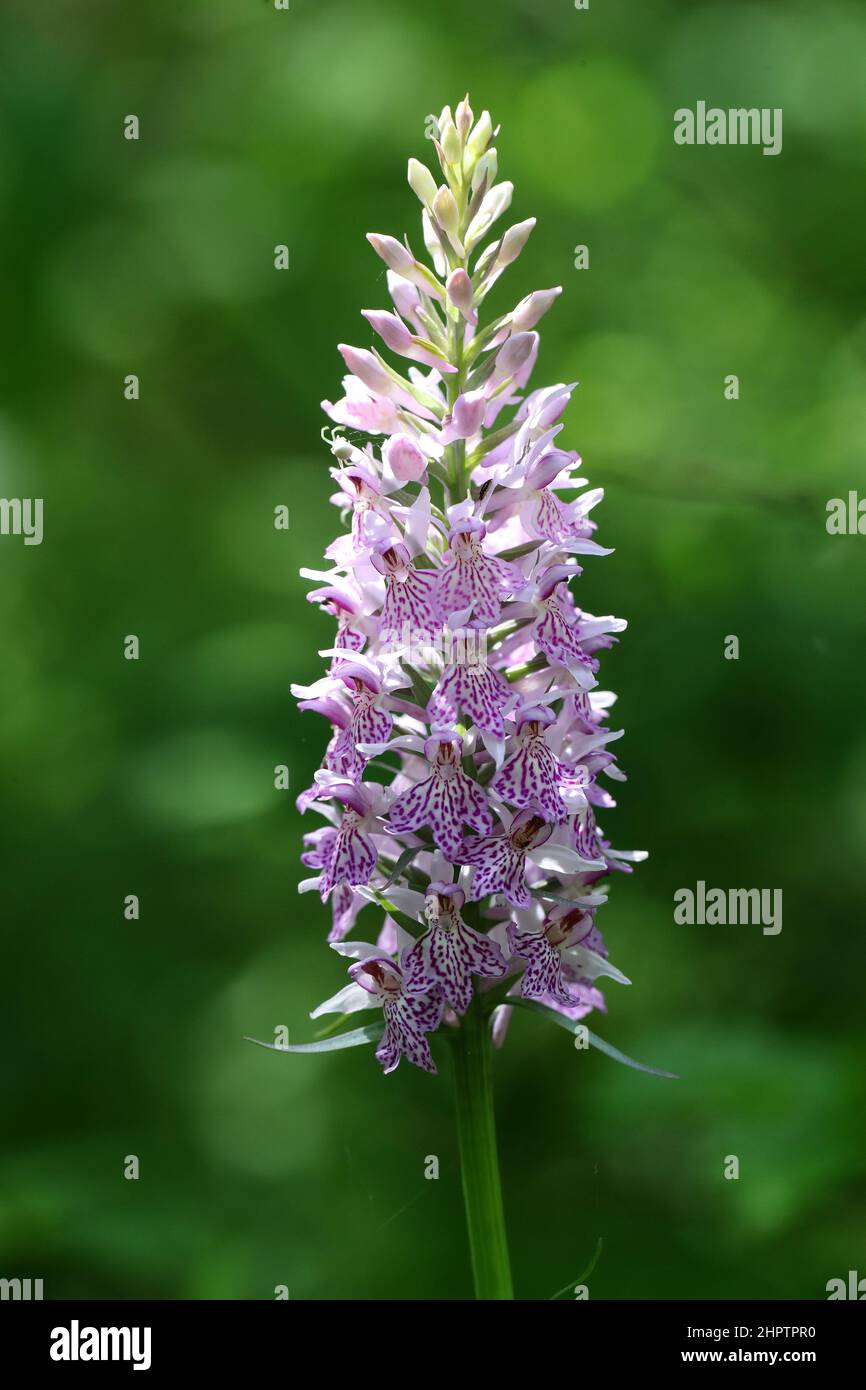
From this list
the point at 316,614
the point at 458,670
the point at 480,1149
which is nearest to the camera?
the point at 458,670

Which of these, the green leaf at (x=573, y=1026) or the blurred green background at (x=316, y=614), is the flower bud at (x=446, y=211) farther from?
the blurred green background at (x=316, y=614)

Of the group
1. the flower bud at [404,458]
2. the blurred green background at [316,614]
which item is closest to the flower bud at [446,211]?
the flower bud at [404,458]

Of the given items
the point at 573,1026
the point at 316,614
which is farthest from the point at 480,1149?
the point at 316,614

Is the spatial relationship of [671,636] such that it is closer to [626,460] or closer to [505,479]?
[626,460]

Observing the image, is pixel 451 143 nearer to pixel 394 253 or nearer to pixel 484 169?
pixel 484 169
